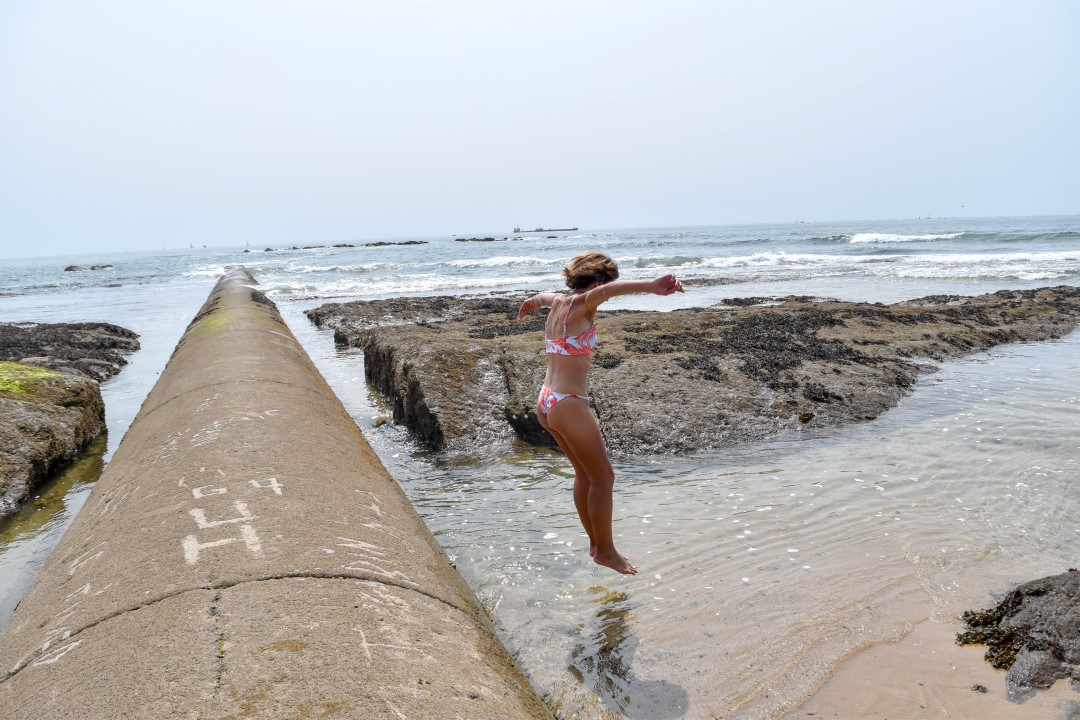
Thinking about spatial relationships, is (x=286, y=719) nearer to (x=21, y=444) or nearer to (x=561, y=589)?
(x=561, y=589)

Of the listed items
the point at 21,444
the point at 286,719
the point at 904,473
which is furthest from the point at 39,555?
the point at 904,473

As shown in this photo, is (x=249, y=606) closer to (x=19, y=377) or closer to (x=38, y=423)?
(x=38, y=423)

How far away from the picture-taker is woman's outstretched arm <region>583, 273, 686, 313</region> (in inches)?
105

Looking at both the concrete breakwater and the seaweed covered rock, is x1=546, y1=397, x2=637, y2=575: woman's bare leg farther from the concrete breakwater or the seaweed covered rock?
the seaweed covered rock

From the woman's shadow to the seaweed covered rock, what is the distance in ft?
4.19

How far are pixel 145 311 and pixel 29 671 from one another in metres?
23.0

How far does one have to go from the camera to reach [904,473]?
4707 millimetres

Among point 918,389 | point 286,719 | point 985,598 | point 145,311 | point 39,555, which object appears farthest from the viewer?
point 145,311

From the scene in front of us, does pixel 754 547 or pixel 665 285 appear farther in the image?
pixel 754 547

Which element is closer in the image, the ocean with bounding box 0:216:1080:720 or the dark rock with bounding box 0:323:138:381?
the ocean with bounding box 0:216:1080:720

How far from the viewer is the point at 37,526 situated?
4.37m

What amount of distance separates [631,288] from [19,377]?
605 centimetres

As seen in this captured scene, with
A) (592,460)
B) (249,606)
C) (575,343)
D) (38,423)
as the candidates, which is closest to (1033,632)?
(592,460)

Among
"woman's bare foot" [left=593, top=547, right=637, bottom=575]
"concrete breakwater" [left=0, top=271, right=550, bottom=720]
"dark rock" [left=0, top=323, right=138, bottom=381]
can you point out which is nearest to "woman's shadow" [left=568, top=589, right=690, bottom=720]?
"woman's bare foot" [left=593, top=547, right=637, bottom=575]
